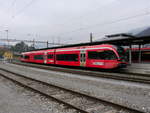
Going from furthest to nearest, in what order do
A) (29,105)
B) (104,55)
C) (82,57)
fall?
(82,57)
(104,55)
(29,105)

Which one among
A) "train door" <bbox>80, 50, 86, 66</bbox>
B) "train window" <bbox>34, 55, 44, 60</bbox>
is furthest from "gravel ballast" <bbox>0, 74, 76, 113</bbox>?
"train window" <bbox>34, 55, 44, 60</bbox>

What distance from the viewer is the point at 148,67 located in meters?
17.7

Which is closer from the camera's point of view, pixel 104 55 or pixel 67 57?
pixel 104 55

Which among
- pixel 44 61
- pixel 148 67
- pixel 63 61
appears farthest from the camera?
pixel 44 61

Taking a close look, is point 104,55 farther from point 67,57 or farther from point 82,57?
point 67,57

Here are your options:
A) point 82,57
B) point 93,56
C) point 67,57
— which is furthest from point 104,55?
point 67,57

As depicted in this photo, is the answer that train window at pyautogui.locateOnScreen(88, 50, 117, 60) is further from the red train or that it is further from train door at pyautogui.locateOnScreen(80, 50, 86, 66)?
train door at pyautogui.locateOnScreen(80, 50, 86, 66)

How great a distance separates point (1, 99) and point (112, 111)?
463 cm

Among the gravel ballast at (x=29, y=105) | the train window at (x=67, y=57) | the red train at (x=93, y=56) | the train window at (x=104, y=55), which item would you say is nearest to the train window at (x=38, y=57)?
the red train at (x=93, y=56)

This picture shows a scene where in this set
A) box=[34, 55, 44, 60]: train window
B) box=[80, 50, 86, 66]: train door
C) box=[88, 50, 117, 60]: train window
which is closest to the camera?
box=[88, 50, 117, 60]: train window

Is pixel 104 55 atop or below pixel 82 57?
atop

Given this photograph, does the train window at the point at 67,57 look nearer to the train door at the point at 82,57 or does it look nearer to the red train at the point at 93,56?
the red train at the point at 93,56

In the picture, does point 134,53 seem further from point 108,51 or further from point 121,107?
point 121,107

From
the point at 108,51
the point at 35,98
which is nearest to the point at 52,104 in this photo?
the point at 35,98
